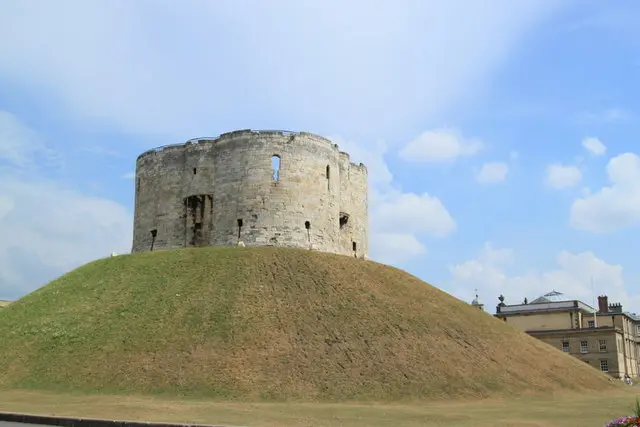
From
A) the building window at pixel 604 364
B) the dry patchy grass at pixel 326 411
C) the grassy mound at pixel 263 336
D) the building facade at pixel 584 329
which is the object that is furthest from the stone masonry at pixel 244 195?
the building window at pixel 604 364

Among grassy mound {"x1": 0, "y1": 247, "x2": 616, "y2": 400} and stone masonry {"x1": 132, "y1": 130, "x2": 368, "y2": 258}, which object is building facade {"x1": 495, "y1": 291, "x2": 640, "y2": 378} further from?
stone masonry {"x1": 132, "y1": 130, "x2": 368, "y2": 258}

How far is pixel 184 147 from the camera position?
48.0 meters

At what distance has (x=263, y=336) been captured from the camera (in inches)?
1233

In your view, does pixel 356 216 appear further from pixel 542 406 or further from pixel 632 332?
pixel 632 332

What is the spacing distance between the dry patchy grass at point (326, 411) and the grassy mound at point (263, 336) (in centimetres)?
162

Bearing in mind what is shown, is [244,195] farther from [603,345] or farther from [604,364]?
[604,364]

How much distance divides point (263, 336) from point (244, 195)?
1488cm

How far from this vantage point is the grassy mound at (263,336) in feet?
93.6

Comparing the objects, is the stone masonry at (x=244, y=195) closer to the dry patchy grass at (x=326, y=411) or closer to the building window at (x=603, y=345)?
the dry patchy grass at (x=326, y=411)

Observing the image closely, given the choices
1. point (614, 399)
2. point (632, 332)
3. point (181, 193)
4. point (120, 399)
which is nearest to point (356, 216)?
point (181, 193)

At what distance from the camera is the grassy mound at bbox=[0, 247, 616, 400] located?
28.5 metres

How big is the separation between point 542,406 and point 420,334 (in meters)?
8.03

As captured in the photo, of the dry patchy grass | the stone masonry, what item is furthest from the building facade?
the dry patchy grass

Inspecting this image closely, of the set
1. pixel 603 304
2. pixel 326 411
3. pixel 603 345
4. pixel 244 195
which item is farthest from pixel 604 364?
pixel 326 411
